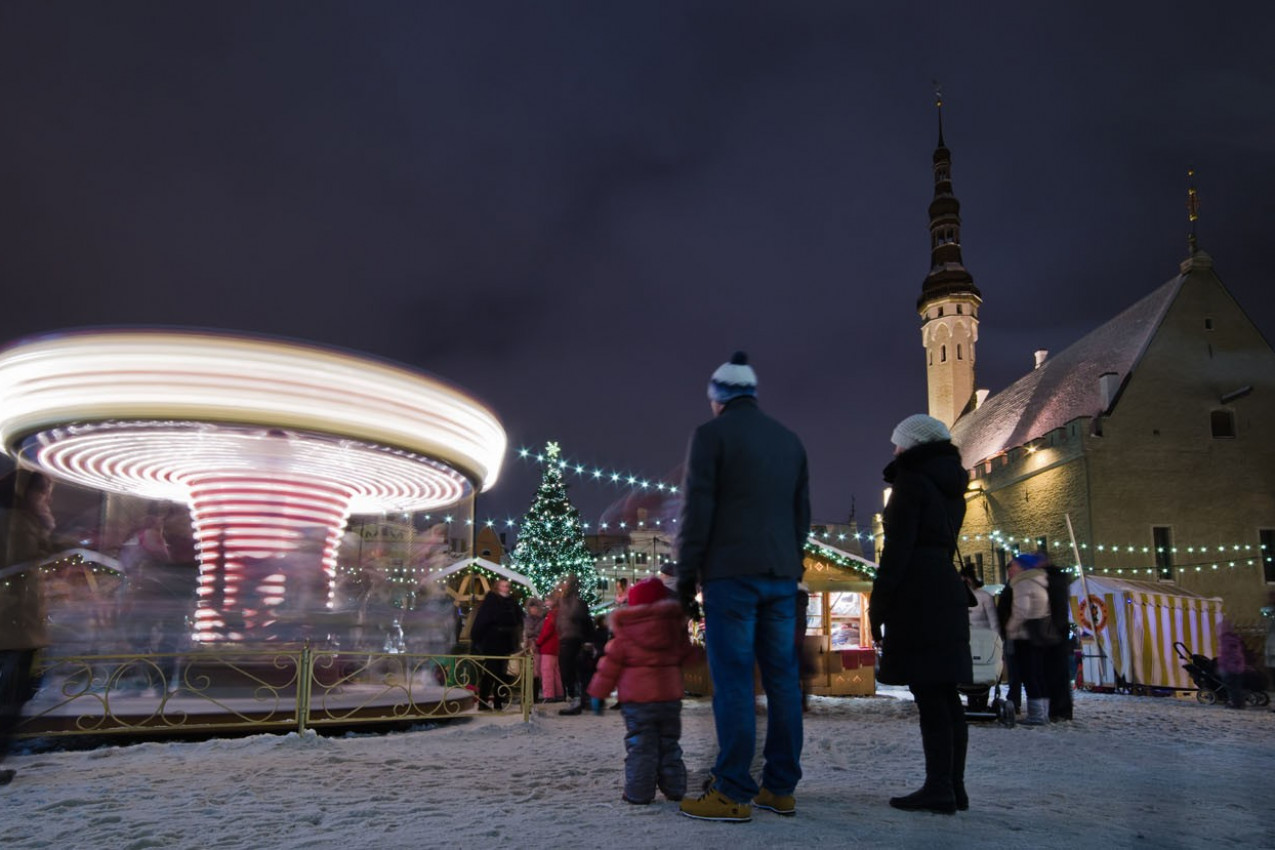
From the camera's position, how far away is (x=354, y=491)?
37.1 feet

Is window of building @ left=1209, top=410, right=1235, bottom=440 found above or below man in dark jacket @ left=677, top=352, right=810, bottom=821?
above

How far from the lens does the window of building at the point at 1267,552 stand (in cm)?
2967

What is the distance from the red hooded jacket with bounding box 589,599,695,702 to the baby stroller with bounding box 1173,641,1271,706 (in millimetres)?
13599

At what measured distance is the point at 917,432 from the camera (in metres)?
5.05

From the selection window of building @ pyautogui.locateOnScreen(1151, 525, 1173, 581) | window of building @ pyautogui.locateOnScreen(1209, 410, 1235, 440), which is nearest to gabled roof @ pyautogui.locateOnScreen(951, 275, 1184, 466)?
window of building @ pyautogui.locateOnScreen(1209, 410, 1235, 440)

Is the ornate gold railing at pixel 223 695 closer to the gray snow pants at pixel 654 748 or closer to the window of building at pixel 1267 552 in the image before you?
the gray snow pants at pixel 654 748

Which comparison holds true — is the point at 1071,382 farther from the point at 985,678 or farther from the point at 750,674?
the point at 750,674

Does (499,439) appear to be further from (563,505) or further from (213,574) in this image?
(563,505)

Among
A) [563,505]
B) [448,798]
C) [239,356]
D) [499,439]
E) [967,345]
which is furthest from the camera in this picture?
[967,345]

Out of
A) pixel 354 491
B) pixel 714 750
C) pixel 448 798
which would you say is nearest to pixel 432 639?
pixel 354 491

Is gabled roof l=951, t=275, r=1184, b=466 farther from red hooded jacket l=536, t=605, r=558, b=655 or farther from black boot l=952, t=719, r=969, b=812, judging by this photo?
black boot l=952, t=719, r=969, b=812

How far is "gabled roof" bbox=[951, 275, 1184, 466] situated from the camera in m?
32.4

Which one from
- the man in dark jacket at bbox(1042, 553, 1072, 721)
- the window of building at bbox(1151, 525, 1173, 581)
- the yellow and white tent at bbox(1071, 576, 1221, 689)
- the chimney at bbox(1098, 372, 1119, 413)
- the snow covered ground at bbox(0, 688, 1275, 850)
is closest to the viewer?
the snow covered ground at bbox(0, 688, 1275, 850)

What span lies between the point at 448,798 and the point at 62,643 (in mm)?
8136
